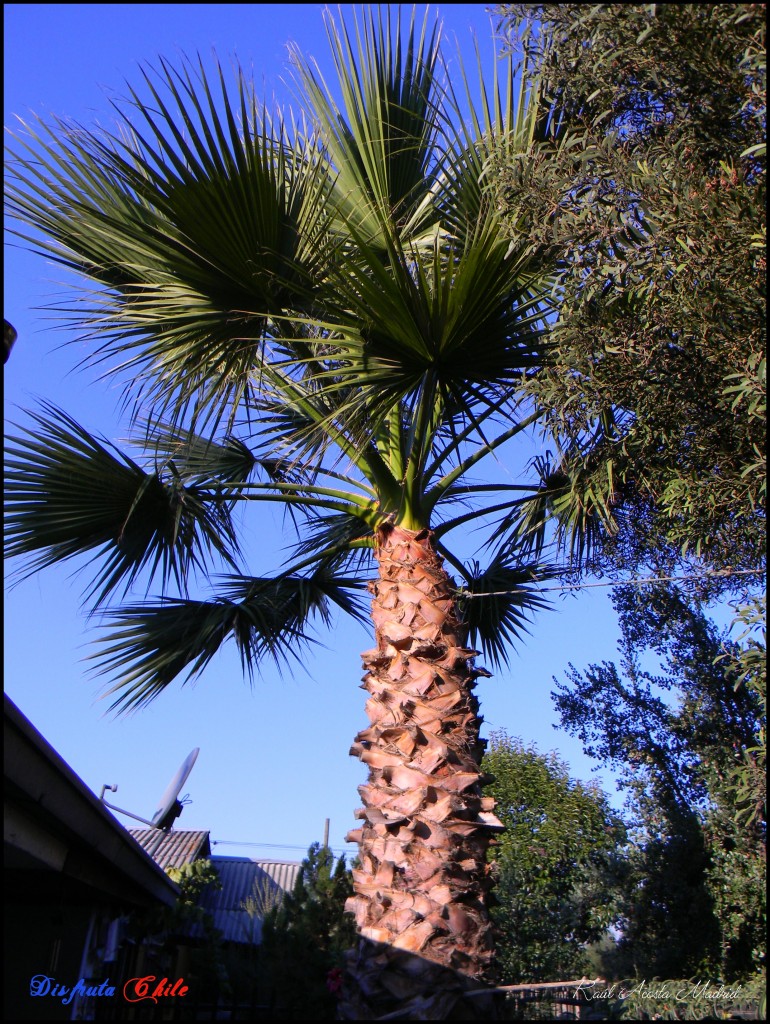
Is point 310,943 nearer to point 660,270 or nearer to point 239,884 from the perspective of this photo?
point 660,270

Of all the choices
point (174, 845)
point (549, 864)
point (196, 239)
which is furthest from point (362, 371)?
point (174, 845)

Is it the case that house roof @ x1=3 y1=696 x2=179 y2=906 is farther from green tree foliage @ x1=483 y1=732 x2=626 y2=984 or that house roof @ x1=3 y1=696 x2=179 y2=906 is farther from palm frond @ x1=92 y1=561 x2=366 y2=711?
green tree foliage @ x1=483 y1=732 x2=626 y2=984

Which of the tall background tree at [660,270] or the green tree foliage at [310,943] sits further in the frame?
the green tree foliage at [310,943]

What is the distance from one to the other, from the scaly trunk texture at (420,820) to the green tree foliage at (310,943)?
2.10ft

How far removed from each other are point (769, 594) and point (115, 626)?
5002mm

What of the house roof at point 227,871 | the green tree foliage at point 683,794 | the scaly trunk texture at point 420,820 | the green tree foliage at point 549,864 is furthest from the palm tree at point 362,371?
the house roof at point 227,871

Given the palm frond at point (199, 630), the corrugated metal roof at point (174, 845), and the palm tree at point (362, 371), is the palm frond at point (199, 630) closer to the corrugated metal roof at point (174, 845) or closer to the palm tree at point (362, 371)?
the palm tree at point (362, 371)

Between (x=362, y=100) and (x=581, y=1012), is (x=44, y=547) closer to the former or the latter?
(x=362, y=100)

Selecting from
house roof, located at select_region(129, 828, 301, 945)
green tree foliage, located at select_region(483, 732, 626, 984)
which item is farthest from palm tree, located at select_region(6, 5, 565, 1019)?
house roof, located at select_region(129, 828, 301, 945)

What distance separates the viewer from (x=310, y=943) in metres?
6.09

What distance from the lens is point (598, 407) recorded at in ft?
15.5

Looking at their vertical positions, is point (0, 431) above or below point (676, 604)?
below

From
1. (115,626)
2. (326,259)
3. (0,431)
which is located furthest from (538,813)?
(0,431)

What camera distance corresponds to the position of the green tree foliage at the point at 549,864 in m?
11.7
